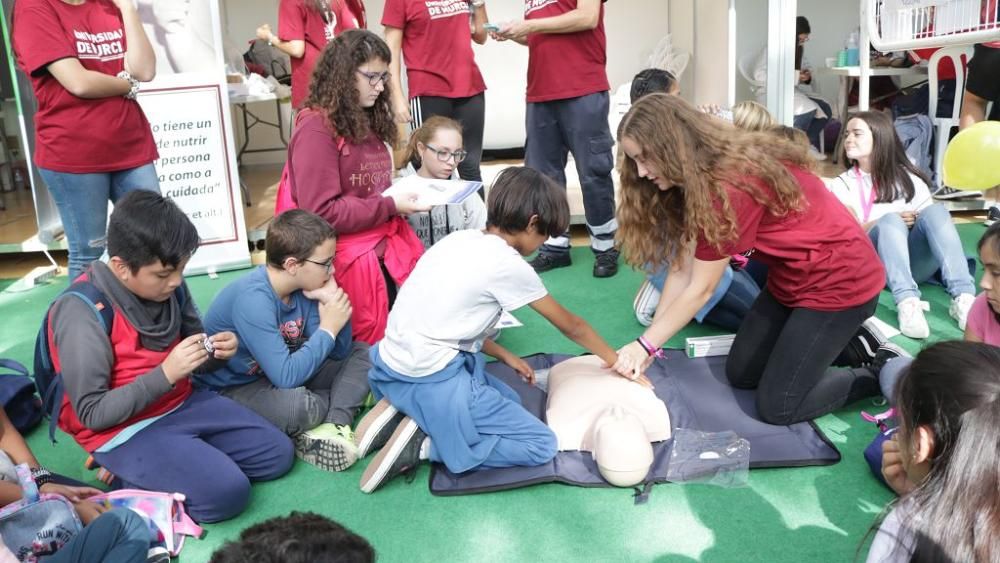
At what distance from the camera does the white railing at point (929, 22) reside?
3512 millimetres

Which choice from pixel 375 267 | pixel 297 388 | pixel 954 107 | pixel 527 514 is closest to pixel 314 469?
pixel 297 388

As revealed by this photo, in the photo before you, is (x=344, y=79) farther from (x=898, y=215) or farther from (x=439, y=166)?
(x=898, y=215)

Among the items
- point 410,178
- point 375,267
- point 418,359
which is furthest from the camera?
point 410,178

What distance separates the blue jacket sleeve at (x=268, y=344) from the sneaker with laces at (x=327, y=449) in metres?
0.18

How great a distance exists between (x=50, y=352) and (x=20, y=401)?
0.78 meters

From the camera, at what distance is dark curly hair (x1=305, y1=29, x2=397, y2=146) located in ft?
9.27

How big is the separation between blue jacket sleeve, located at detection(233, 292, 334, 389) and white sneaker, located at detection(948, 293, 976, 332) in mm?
2454

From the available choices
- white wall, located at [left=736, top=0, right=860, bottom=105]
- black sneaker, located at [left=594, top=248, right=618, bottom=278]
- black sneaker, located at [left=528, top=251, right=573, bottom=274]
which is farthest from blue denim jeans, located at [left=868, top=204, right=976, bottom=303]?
white wall, located at [left=736, top=0, right=860, bottom=105]

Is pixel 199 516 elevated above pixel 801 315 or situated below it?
below

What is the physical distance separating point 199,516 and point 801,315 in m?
1.78

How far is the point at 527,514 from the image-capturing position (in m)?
2.03

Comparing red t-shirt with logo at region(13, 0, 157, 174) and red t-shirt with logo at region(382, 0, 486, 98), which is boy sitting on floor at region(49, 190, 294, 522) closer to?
red t-shirt with logo at region(13, 0, 157, 174)

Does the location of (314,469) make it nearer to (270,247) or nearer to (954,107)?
(270,247)

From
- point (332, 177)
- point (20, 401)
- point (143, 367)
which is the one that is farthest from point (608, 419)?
point (20, 401)
